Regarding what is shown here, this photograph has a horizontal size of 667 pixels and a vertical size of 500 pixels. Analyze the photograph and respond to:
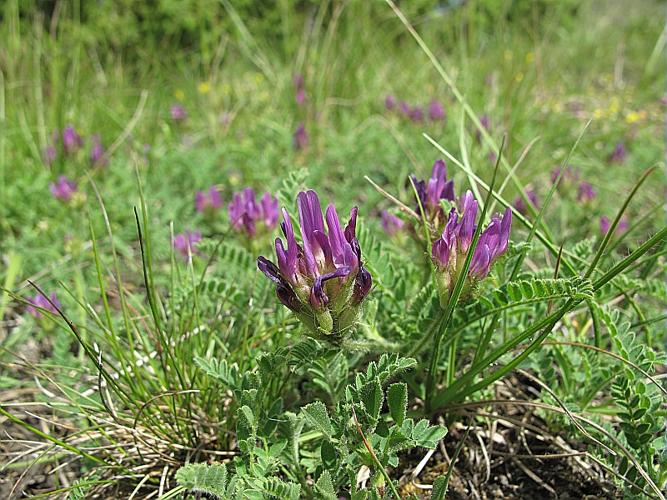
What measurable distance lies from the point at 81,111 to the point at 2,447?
270cm

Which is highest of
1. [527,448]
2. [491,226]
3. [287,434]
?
[491,226]

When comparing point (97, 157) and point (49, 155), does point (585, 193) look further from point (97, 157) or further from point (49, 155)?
point (49, 155)

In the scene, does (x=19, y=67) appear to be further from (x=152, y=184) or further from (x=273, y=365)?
(x=273, y=365)

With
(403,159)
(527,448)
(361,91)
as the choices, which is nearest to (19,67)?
(361,91)

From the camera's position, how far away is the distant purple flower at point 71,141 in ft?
10.6

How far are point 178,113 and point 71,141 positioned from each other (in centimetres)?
108

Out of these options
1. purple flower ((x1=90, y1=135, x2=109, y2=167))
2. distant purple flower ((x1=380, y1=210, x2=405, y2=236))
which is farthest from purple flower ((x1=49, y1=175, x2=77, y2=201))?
distant purple flower ((x1=380, y1=210, x2=405, y2=236))

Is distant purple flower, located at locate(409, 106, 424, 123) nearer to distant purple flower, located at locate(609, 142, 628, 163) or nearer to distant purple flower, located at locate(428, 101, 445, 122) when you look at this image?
distant purple flower, located at locate(428, 101, 445, 122)

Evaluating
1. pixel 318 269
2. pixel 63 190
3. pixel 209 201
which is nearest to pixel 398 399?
pixel 318 269

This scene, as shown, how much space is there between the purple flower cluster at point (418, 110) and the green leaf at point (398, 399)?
9.19 ft

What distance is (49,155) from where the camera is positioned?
3.25 meters

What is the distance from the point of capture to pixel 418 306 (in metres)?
1.54

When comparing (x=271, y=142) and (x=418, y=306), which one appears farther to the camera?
(x=271, y=142)

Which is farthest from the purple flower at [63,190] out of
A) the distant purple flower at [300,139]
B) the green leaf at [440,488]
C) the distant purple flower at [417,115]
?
the green leaf at [440,488]
